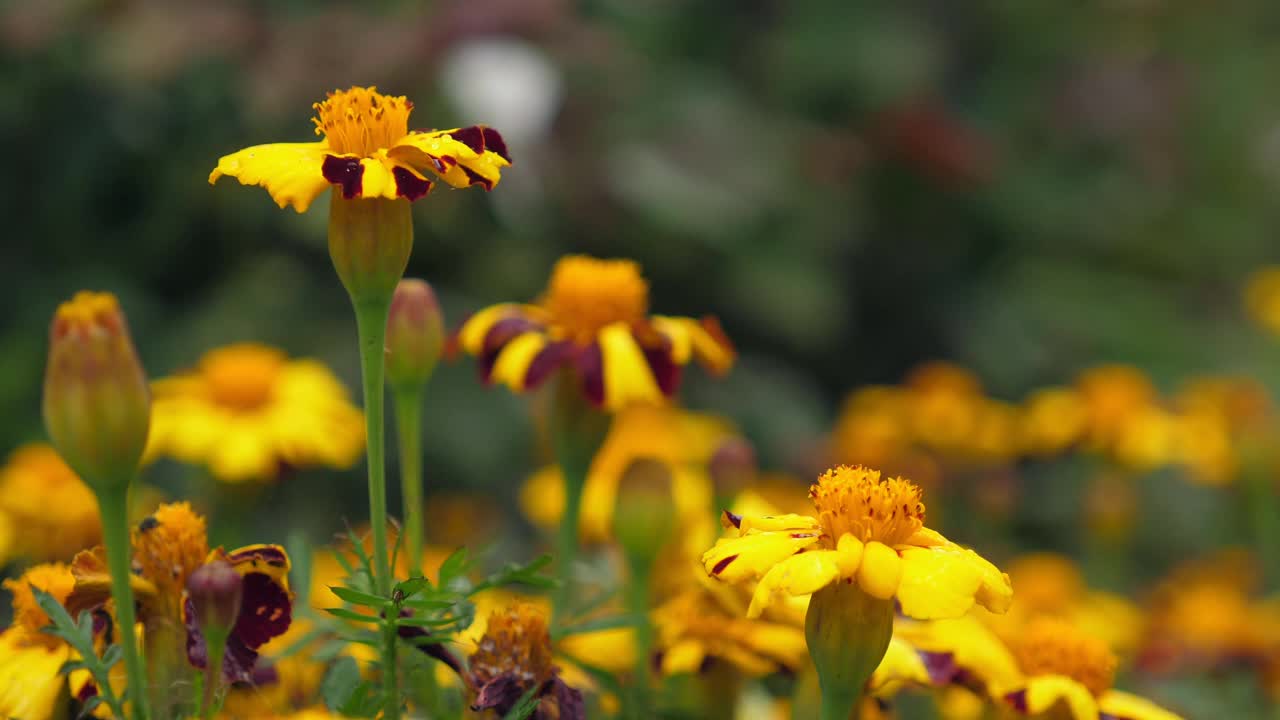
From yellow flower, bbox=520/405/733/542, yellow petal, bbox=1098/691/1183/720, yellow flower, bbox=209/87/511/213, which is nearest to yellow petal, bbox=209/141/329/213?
yellow flower, bbox=209/87/511/213

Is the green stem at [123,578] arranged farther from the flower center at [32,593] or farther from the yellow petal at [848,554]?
the yellow petal at [848,554]

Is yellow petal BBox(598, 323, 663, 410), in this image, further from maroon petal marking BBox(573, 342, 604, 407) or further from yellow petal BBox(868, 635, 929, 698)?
yellow petal BBox(868, 635, 929, 698)

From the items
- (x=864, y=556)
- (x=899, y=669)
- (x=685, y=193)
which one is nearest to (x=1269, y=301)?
(x=685, y=193)

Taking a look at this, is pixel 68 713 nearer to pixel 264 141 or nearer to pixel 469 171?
pixel 469 171

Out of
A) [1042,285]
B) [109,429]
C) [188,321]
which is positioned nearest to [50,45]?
[188,321]

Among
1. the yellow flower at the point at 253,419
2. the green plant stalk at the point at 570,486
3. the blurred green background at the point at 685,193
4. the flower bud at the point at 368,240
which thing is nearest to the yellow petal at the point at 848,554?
the flower bud at the point at 368,240

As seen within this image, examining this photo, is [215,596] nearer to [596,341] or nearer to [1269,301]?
[596,341]
